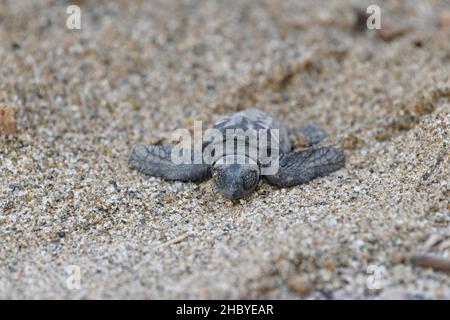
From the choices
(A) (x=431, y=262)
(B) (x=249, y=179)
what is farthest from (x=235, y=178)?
(A) (x=431, y=262)

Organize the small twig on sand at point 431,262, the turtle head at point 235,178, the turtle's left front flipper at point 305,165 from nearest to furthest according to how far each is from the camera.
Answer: the small twig on sand at point 431,262, the turtle head at point 235,178, the turtle's left front flipper at point 305,165

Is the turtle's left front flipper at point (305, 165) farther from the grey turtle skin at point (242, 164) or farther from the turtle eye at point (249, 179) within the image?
the turtle eye at point (249, 179)

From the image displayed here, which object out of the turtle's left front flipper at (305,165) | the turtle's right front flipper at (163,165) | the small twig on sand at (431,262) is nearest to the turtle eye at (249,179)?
the turtle's left front flipper at (305,165)

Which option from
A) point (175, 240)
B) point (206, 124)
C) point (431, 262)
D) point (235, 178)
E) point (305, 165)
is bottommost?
point (431, 262)

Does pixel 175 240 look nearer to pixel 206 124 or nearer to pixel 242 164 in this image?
pixel 242 164

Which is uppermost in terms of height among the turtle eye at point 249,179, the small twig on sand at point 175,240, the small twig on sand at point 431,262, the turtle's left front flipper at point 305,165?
the turtle's left front flipper at point 305,165

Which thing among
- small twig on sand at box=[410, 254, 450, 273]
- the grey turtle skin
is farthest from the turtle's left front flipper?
small twig on sand at box=[410, 254, 450, 273]

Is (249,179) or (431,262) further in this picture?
(249,179)
